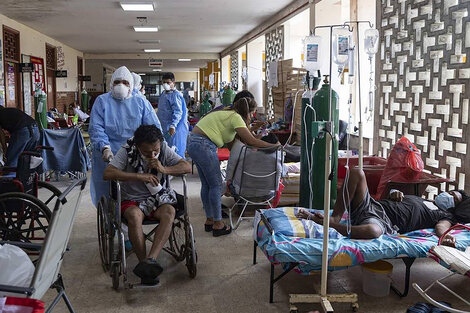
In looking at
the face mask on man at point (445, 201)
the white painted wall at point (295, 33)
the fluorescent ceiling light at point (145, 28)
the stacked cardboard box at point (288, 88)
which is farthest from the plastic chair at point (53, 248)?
the fluorescent ceiling light at point (145, 28)

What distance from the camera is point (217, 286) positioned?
3412 mm

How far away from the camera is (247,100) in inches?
179

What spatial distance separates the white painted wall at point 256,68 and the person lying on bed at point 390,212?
30.5ft

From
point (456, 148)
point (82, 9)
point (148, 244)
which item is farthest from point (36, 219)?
point (82, 9)

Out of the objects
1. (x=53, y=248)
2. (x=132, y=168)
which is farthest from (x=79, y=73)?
(x=53, y=248)

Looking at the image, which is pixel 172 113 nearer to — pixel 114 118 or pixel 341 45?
pixel 114 118

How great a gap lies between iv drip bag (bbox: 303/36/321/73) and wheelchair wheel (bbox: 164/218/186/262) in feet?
5.15

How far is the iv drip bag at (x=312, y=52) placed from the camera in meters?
3.86

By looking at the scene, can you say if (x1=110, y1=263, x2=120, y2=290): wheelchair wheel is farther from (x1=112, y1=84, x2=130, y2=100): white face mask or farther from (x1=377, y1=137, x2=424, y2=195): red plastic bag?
(x1=377, y1=137, x2=424, y2=195): red plastic bag

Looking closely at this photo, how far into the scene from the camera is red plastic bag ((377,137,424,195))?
13.5 feet

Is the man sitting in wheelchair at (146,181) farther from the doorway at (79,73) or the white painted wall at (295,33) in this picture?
the doorway at (79,73)

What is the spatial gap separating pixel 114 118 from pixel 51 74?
32.7 feet

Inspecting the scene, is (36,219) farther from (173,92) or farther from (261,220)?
(173,92)

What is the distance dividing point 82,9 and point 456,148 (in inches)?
270
